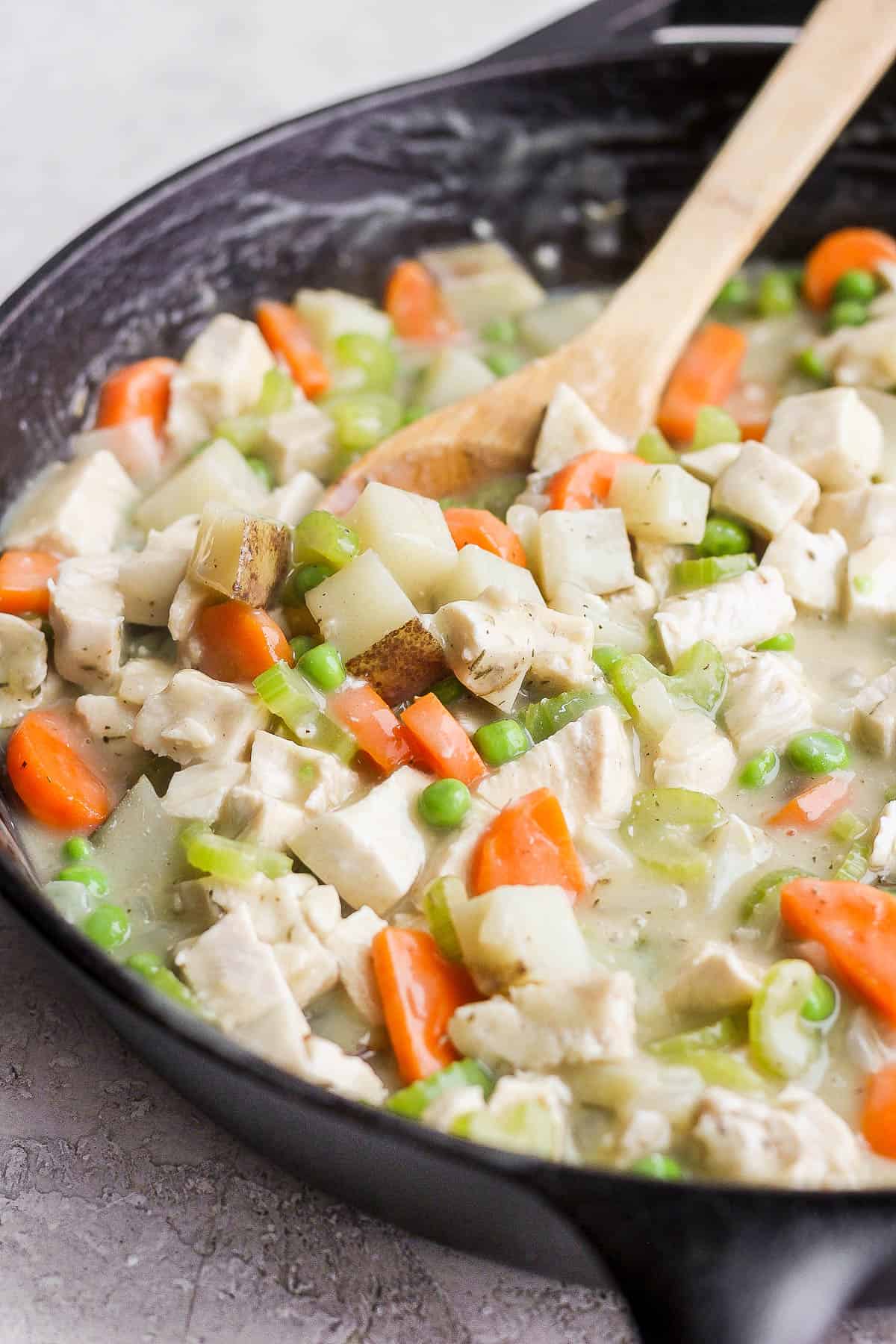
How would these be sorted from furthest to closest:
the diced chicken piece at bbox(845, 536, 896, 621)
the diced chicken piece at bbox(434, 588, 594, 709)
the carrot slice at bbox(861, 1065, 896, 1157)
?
the diced chicken piece at bbox(845, 536, 896, 621) < the diced chicken piece at bbox(434, 588, 594, 709) < the carrot slice at bbox(861, 1065, 896, 1157)

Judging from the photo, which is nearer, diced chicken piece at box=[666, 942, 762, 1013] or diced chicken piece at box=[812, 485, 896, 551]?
diced chicken piece at box=[666, 942, 762, 1013]

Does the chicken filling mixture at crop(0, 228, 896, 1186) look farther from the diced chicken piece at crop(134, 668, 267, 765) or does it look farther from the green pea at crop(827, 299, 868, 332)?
the green pea at crop(827, 299, 868, 332)

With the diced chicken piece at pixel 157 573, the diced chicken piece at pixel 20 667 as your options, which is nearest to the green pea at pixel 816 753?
A: the diced chicken piece at pixel 157 573

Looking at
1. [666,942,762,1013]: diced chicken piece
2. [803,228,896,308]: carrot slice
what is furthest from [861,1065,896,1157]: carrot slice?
[803,228,896,308]: carrot slice

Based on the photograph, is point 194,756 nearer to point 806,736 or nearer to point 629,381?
point 806,736

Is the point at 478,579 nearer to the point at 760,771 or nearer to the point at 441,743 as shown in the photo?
the point at 441,743

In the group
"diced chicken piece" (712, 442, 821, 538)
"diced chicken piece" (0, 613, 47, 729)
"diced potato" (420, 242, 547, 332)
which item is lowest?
"diced chicken piece" (712, 442, 821, 538)

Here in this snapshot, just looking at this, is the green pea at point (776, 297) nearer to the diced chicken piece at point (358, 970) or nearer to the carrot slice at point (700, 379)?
the carrot slice at point (700, 379)
